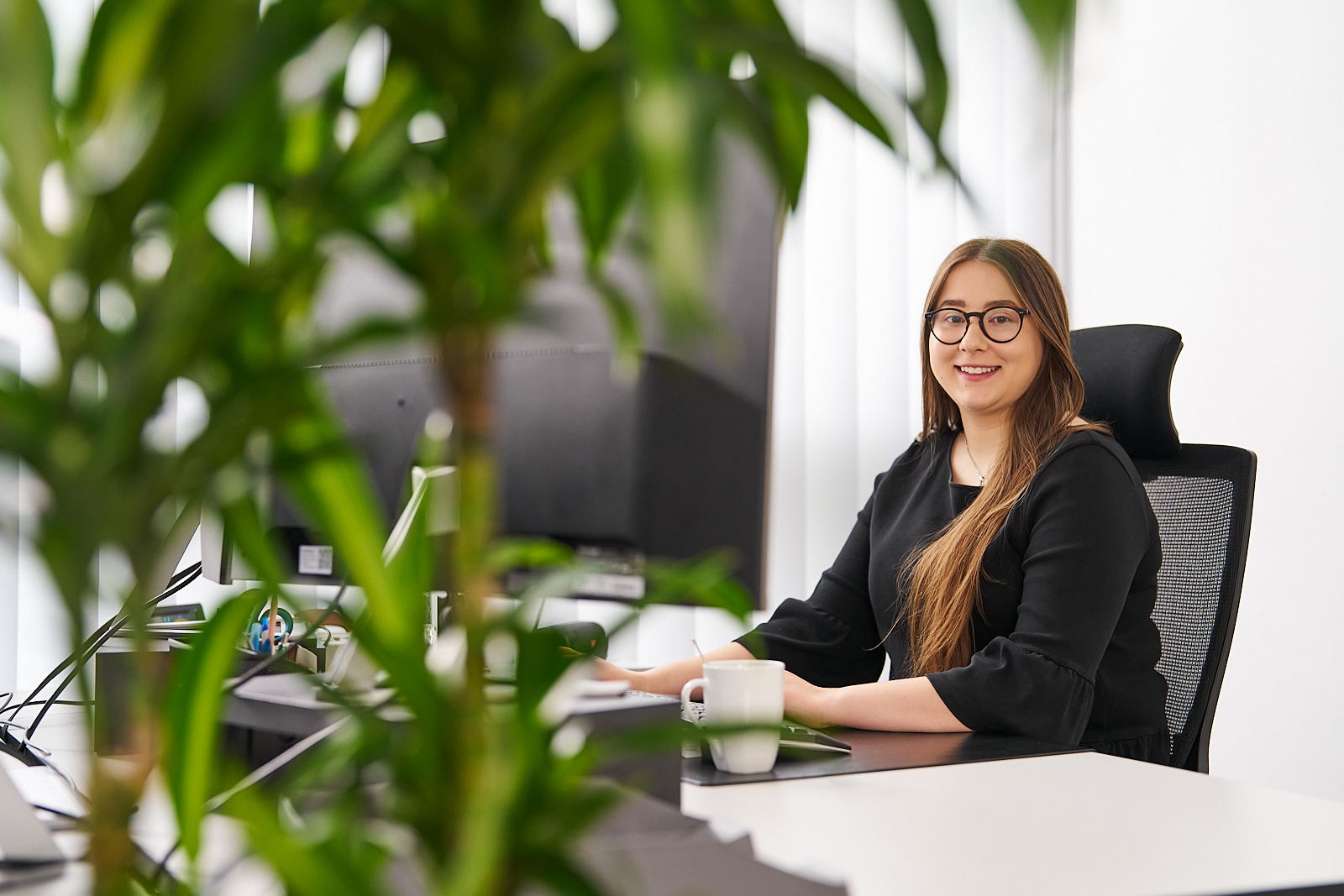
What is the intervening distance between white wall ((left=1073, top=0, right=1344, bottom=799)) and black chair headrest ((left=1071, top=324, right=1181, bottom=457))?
989 mm

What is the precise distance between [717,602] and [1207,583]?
4.88 feet

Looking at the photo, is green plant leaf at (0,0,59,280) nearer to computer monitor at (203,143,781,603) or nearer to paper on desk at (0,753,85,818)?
computer monitor at (203,143,781,603)

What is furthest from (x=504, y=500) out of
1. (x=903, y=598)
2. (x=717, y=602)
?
(x=903, y=598)

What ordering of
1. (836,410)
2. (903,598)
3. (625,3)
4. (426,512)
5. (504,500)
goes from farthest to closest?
1. (836,410)
2. (903,598)
3. (504,500)
4. (426,512)
5. (625,3)

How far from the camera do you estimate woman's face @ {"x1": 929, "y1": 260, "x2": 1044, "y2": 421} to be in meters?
1.83

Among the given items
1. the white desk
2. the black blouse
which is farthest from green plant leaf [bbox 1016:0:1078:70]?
the black blouse

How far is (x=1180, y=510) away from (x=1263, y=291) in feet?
3.81

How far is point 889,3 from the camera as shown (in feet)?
1.13

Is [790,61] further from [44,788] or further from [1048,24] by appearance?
[44,788]

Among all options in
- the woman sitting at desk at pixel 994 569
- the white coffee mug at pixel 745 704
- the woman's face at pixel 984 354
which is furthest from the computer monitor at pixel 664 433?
the woman's face at pixel 984 354

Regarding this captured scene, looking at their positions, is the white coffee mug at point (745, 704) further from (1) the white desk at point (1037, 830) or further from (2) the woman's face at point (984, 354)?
(2) the woman's face at point (984, 354)

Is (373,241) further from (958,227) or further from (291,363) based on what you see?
(958,227)

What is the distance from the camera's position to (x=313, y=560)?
3.45ft

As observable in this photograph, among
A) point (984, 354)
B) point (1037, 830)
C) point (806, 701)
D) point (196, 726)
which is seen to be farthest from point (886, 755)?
point (196, 726)
